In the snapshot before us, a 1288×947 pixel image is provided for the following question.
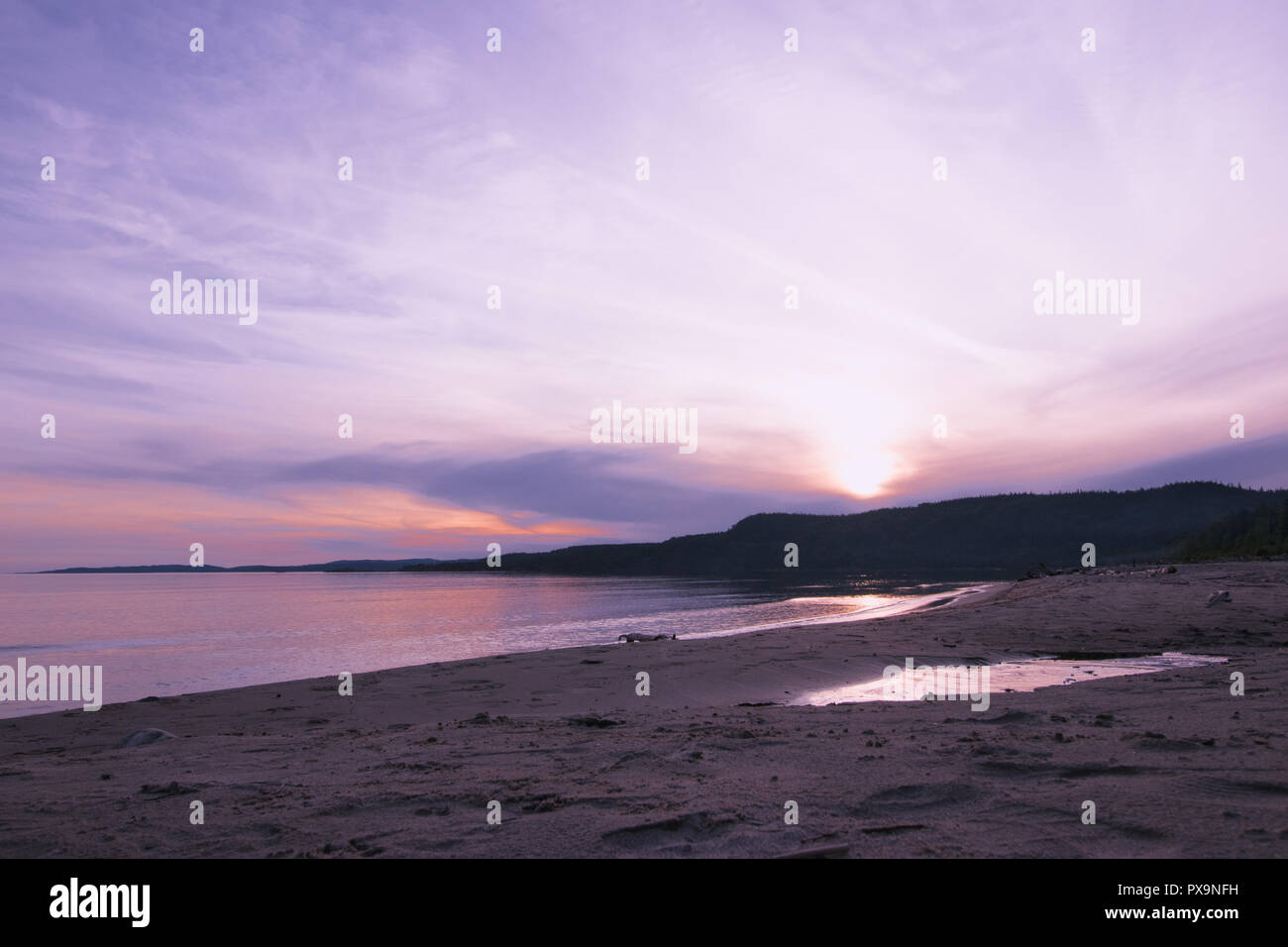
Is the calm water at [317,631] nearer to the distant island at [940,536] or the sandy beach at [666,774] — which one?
the sandy beach at [666,774]

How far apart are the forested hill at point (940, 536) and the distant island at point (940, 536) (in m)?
0.19

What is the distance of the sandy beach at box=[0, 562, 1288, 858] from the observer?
4.63 m

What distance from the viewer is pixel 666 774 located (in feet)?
20.8

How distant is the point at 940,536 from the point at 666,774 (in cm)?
15336

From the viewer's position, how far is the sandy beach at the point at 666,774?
15.2 feet

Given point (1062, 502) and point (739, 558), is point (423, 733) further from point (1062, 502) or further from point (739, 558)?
point (1062, 502)

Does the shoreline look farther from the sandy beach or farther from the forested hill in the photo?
the forested hill

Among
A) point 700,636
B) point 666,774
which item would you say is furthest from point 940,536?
point 666,774

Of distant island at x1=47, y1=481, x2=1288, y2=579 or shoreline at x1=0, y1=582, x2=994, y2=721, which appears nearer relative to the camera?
shoreline at x1=0, y1=582, x2=994, y2=721

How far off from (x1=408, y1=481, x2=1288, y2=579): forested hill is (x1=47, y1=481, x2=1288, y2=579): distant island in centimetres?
19

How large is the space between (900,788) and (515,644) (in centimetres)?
2166

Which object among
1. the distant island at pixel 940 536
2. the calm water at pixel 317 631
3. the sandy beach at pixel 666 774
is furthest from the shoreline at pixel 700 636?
the distant island at pixel 940 536

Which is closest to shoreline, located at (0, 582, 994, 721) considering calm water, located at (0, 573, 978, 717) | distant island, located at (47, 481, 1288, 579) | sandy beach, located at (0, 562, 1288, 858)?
calm water, located at (0, 573, 978, 717)

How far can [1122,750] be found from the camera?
6359mm
